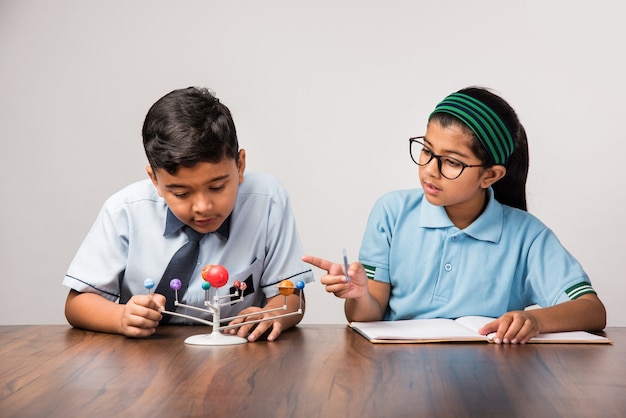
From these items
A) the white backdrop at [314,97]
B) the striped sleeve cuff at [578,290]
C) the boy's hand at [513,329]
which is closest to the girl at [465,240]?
the striped sleeve cuff at [578,290]

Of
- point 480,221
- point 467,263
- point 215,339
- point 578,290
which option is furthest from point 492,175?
point 215,339

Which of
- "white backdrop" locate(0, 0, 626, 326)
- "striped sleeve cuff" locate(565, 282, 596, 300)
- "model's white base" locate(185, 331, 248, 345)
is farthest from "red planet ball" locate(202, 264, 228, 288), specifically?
"white backdrop" locate(0, 0, 626, 326)

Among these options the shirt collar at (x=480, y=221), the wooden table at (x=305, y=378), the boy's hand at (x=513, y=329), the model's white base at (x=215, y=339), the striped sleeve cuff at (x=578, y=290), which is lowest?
the striped sleeve cuff at (x=578, y=290)

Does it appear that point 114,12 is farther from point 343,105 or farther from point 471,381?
point 471,381

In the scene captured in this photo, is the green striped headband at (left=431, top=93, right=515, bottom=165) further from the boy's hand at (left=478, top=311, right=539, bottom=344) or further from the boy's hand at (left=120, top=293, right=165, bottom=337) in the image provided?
the boy's hand at (left=120, top=293, right=165, bottom=337)

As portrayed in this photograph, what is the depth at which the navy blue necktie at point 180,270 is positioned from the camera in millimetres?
1918

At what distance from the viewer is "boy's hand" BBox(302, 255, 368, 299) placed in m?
1.68

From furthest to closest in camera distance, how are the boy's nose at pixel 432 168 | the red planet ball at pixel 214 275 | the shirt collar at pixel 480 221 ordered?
the shirt collar at pixel 480 221 → the boy's nose at pixel 432 168 → the red planet ball at pixel 214 275

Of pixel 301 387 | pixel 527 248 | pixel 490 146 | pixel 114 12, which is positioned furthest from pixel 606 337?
pixel 114 12

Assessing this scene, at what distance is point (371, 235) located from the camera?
2098 millimetres

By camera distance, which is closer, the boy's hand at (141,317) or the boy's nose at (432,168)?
the boy's hand at (141,317)

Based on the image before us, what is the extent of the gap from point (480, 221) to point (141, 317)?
85 cm

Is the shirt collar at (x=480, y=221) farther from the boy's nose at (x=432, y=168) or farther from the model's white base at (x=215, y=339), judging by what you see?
the model's white base at (x=215, y=339)

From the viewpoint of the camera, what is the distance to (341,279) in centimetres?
169
